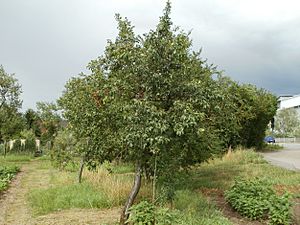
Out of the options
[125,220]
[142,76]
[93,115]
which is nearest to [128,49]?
[142,76]

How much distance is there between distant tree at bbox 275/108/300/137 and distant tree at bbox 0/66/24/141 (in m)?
46.8

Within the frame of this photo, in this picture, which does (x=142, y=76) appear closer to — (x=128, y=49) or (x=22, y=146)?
(x=128, y=49)

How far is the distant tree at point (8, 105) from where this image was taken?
20.8 metres

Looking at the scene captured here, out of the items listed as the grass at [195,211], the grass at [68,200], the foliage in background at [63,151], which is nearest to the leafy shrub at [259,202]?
the grass at [195,211]

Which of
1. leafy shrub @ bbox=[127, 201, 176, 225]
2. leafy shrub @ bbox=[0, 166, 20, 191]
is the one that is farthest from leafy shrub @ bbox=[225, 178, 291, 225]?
leafy shrub @ bbox=[0, 166, 20, 191]

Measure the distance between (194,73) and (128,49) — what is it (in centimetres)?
129

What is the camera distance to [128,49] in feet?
18.1

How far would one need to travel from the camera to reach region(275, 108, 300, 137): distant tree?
5784cm

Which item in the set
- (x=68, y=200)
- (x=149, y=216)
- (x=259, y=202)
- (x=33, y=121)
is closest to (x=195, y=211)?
(x=259, y=202)

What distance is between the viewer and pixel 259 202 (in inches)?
262

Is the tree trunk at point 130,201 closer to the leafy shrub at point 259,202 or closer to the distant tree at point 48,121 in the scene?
the leafy shrub at point 259,202

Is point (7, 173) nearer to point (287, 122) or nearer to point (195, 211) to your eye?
point (195, 211)

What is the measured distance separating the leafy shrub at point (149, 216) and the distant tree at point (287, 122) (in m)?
56.0

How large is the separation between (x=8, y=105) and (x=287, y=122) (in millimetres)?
A: 49180
